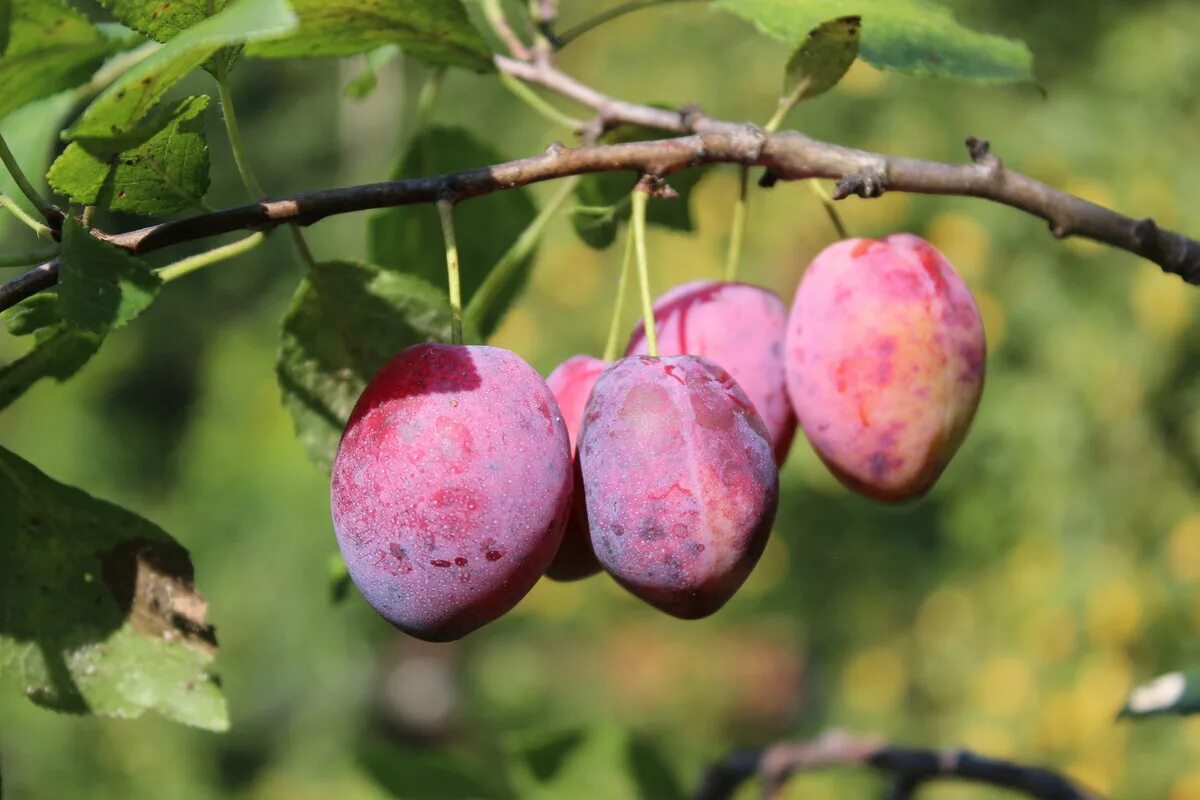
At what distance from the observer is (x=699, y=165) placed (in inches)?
23.6

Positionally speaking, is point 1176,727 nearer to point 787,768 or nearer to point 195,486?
point 787,768

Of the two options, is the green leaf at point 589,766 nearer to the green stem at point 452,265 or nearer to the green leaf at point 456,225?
the green leaf at point 456,225

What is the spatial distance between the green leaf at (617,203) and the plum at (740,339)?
0.21 ft

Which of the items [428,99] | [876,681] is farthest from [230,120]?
[876,681]

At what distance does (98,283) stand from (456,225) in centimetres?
38

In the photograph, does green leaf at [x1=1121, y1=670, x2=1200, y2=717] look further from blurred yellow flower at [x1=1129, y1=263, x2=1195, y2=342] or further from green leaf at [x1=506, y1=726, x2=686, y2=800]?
blurred yellow flower at [x1=1129, y1=263, x2=1195, y2=342]

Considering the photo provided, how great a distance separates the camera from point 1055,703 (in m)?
1.81

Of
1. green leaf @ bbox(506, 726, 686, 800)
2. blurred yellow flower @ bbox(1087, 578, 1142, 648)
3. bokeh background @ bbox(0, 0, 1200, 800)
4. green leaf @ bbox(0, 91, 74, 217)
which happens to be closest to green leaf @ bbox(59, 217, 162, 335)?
green leaf @ bbox(0, 91, 74, 217)

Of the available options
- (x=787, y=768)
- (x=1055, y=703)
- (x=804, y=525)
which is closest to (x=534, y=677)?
(x=804, y=525)

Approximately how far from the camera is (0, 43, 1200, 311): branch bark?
1.63 ft

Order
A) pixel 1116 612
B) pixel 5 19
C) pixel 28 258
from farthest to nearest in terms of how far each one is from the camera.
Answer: pixel 1116 612
pixel 28 258
pixel 5 19

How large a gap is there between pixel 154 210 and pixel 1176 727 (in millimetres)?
1584

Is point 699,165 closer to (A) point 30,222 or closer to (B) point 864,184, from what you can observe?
(B) point 864,184

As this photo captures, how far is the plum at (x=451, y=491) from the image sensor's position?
18.5 inches
